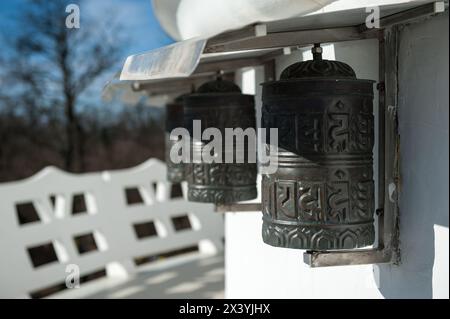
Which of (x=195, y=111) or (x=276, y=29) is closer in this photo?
(x=276, y=29)

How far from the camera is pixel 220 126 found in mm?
3521

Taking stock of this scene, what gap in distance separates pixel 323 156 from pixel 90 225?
439 cm

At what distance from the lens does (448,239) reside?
2408 mm

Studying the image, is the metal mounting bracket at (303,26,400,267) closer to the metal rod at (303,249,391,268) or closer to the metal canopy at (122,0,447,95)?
the metal rod at (303,249,391,268)

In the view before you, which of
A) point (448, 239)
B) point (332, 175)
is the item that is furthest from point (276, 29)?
point (448, 239)

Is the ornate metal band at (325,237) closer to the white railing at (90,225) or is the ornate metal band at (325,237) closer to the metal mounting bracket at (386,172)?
the metal mounting bracket at (386,172)

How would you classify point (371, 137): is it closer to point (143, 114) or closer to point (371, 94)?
point (371, 94)

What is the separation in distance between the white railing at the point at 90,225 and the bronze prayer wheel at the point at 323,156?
3.60 meters

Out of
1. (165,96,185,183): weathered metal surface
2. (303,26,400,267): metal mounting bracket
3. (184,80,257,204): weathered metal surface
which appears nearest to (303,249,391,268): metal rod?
(303,26,400,267): metal mounting bracket

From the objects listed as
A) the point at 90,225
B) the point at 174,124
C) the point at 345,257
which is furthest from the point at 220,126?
the point at 90,225

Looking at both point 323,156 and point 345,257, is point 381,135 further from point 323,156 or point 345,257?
point 345,257

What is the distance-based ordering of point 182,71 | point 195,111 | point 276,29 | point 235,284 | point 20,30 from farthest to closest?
1. point 20,30
2. point 235,284
3. point 195,111
4. point 276,29
5. point 182,71
